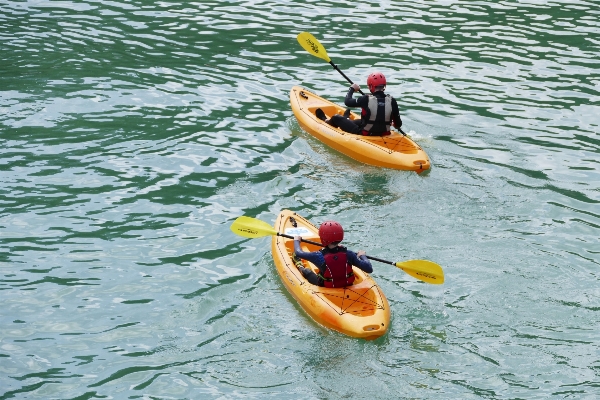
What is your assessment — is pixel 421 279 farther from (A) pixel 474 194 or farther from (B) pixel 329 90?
(B) pixel 329 90

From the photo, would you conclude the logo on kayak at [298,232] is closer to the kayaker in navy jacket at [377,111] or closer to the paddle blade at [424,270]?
the paddle blade at [424,270]

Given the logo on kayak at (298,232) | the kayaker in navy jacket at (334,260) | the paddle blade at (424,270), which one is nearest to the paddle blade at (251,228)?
the logo on kayak at (298,232)

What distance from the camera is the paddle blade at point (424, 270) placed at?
908cm

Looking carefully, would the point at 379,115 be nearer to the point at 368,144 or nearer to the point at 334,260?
the point at 368,144

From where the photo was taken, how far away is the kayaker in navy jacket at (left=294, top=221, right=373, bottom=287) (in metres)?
9.16

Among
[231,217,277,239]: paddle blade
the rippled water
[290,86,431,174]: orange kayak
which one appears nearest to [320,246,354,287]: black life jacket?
the rippled water

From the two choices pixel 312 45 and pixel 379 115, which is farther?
pixel 312 45

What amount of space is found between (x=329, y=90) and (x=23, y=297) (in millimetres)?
7973

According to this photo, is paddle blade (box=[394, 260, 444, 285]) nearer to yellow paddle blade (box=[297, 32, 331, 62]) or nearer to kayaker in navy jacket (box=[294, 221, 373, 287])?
kayaker in navy jacket (box=[294, 221, 373, 287])

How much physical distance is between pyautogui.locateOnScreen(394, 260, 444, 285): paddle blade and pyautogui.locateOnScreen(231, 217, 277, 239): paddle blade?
160 cm

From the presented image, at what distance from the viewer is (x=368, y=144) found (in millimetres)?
12891

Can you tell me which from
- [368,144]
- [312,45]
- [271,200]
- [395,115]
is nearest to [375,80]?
[395,115]

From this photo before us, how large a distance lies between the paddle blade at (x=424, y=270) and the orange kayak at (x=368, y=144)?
3.35m

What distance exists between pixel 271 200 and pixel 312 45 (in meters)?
4.18
